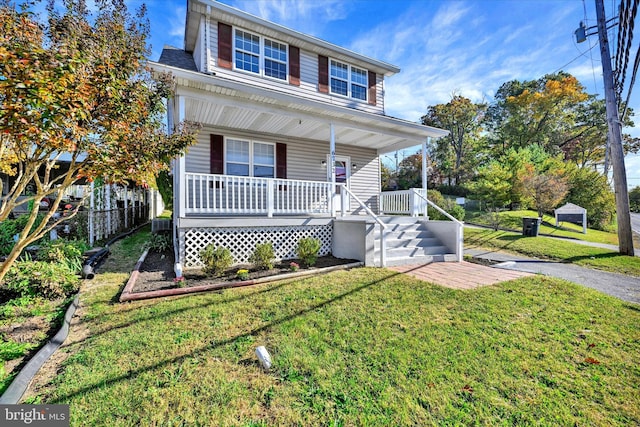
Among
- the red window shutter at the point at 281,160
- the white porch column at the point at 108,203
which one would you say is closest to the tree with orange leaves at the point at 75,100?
the red window shutter at the point at 281,160

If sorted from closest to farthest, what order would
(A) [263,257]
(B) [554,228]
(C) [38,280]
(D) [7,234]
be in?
(C) [38,280] < (A) [263,257] < (D) [7,234] < (B) [554,228]

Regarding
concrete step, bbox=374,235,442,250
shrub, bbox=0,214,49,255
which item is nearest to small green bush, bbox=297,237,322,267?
concrete step, bbox=374,235,442,250

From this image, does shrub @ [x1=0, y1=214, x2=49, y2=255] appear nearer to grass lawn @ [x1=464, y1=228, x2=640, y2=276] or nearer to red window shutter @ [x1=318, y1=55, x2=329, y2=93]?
red window shutter @ [x1=318, y1=55, x2=329, y2=93]

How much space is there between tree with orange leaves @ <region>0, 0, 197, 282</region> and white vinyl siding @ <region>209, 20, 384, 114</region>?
4799mm

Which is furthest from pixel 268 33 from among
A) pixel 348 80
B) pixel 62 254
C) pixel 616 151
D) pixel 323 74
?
pixel 616 151

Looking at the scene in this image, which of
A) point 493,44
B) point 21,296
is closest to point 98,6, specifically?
point 21,296

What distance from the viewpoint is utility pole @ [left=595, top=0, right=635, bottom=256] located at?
857cm

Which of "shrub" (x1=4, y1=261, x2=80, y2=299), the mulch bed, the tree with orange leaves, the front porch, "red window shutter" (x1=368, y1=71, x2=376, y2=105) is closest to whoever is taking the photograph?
the tree with orange leaves

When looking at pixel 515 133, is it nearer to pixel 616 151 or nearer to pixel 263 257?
pixel 616 151

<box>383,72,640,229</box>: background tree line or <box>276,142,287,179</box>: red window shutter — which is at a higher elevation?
<box>383,72,640,229</box>: background tree line

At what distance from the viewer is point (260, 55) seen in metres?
9.36

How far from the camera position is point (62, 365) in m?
2.62

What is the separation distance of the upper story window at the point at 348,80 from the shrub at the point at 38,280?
9.67m

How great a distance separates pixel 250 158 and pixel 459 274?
22.8 feet
